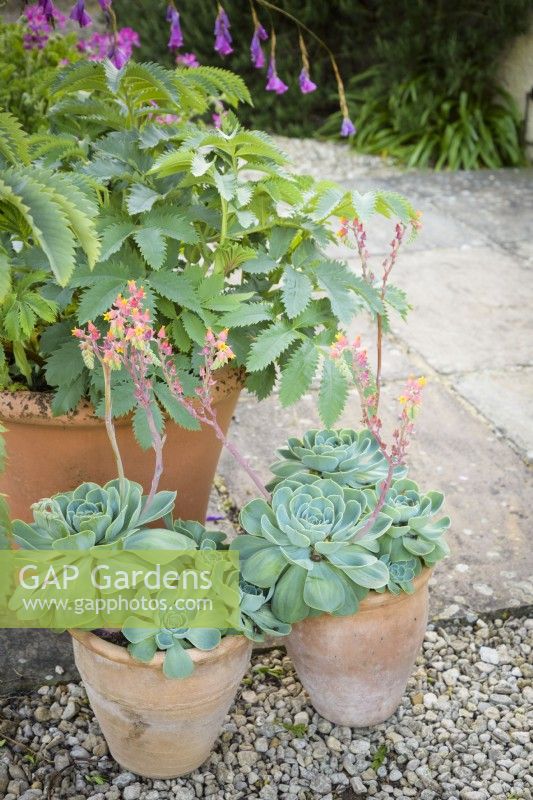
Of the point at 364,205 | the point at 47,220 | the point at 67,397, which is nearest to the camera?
the point at 47,220

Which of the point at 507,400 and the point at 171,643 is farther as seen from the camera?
the point at 507,400

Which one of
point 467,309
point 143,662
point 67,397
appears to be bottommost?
point 467,309

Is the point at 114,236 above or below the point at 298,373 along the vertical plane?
above

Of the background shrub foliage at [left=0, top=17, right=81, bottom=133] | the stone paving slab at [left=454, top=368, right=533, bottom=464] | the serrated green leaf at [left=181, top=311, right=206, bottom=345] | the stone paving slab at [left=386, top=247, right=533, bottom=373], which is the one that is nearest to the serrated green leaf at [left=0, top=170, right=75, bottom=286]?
the serrated green leaf at [left=181, top=311, right=206, bottom=345]

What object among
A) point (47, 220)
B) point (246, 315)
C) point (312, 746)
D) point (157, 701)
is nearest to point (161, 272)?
point (246, 315)

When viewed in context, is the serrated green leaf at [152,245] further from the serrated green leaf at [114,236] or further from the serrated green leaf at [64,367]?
the serrated green leaf at [64,367]

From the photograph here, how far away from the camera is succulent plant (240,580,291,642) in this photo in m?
1.71

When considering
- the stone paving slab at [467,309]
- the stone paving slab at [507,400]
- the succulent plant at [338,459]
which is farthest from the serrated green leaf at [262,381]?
the stone paving slab at [467,309]

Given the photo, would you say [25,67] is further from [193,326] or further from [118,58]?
[193,326]

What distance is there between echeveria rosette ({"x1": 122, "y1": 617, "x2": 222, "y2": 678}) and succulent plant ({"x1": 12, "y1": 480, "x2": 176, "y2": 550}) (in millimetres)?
164

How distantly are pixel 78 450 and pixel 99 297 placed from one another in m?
0.40

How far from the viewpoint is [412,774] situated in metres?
1.85

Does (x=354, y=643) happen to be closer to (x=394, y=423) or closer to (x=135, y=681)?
(x=135, y=681)

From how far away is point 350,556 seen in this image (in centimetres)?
173
